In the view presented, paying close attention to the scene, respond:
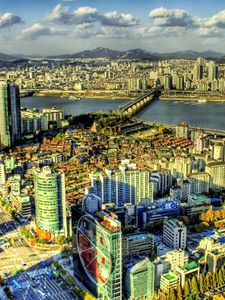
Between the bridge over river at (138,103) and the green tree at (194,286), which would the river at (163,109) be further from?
the green tree at (194,286)

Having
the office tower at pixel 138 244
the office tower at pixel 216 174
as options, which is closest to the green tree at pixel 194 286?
the office tower at pixel 138 244

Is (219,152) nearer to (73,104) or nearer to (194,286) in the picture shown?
(194,286)

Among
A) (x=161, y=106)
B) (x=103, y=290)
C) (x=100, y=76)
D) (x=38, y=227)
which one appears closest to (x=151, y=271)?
(x=103, y=290)

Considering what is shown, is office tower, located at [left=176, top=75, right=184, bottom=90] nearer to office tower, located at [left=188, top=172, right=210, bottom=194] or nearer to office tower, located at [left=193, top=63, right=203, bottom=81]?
office tower, located at [left=193, top=63, right=203, bottom=81]

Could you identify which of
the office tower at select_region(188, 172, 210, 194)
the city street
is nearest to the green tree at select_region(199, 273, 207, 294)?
the city street

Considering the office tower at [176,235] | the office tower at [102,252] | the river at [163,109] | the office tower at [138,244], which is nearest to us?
the office tower at [102,252]

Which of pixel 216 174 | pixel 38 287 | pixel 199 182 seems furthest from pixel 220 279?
pixel 216 174
